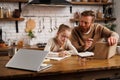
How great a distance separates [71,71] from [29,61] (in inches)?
14.5

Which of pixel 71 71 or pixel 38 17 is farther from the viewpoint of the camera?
pixel 38 17

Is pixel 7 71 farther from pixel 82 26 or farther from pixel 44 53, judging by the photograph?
pixel 82 26

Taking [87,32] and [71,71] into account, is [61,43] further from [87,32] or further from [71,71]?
[71,71]

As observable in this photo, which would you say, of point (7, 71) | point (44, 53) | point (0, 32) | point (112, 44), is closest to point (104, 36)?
point (112, 44)

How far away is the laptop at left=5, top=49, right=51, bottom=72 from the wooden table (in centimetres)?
5

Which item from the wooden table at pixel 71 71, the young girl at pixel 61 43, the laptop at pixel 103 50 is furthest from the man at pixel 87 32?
the wooden table at pixel 71 71

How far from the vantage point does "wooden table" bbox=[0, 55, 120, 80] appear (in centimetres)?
191

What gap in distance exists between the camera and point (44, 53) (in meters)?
2.07

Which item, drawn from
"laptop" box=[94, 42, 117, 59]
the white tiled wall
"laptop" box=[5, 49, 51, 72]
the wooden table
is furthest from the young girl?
the white tiled wall

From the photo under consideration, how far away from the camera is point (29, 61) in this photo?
206 cm

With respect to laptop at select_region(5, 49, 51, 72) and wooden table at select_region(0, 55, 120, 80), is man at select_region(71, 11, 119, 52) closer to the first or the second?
wooden table at select_region(0, 55, 120, 80)

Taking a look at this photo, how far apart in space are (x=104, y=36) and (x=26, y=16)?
77.6 inches

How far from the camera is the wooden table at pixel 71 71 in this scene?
1.91 meters

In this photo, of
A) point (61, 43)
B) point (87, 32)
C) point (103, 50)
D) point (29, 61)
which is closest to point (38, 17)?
point (87, 32)
